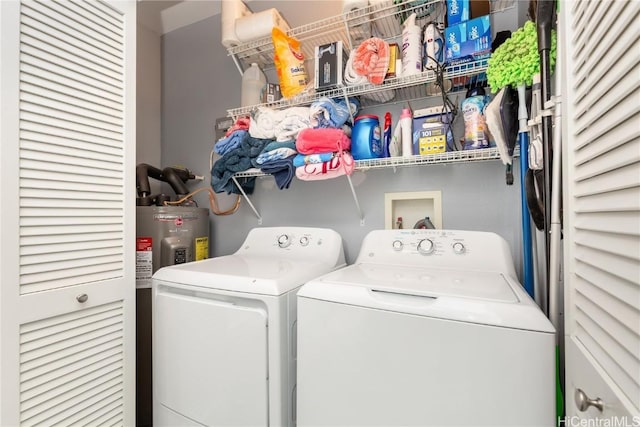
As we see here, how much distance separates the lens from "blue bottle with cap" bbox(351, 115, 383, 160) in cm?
147

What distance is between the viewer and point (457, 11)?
1.28 metres

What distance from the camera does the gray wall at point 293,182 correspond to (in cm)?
145

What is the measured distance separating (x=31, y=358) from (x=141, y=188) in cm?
102

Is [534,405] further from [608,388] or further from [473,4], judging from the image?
[473,4]

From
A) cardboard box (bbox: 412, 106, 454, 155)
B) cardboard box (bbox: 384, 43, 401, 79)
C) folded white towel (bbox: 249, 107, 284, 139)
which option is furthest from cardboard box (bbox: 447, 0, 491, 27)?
folded white towel (bbox: 249, 107, 284, 139)

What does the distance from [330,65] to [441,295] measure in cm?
121

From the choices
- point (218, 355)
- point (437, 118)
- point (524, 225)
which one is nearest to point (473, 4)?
point (437, 118)

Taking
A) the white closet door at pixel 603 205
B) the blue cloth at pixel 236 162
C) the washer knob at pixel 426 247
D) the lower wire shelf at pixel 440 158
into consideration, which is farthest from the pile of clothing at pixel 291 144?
the white closet door at pixel 603 205

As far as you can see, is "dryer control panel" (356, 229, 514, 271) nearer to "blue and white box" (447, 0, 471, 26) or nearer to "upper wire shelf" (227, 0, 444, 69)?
"blue and white box" (447, 0, 471, 26)

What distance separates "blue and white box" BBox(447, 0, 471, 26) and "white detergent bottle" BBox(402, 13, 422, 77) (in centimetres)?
13

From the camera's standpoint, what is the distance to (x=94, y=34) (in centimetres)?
120

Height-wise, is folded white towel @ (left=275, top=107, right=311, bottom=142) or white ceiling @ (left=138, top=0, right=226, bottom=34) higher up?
white ceiling @ (left=138, top=0, right=226, bottom=34)

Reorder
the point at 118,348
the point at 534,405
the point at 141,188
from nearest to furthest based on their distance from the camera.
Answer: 1. the point at 534,405
2. the point at 118,348
3. the point at 141,188

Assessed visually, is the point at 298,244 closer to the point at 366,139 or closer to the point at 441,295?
the point at 366,139
